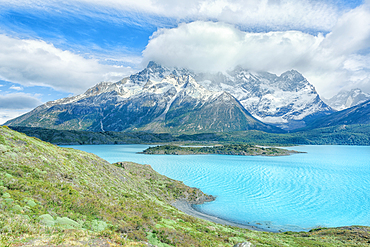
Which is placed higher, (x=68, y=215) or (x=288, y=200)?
(x=288, y=200)

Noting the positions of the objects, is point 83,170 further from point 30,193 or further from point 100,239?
point 100,239

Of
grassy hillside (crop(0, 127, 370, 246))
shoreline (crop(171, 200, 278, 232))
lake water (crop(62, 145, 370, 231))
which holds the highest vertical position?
lake water (crop(62, 145, 370, 231))

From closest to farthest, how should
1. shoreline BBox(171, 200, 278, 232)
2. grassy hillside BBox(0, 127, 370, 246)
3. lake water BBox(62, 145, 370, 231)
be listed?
grassy hillside BBox(0, 127, 370, 246), shoreline BBox(171, 200, 278, 232), lake water BBox(62, 145, 370, 231)

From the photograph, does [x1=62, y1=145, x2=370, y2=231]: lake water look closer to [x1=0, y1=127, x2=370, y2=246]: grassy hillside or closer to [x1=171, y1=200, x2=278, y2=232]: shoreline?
[x1=171, y1=200, x2=278, y2=232]: shoreline

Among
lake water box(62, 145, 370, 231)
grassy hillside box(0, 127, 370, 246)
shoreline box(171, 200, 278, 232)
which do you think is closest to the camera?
grassy hillside box(0, 127, 370, 246)

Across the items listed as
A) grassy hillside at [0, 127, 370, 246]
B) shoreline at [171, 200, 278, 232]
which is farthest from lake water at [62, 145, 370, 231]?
grassy hillside at [0, 127, 370, 246]

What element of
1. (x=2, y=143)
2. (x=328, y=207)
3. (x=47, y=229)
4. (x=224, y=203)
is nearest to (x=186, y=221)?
(x=47, y=229)

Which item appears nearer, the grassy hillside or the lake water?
the grassy hillside

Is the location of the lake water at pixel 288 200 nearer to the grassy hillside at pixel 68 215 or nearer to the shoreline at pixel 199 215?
the shoreline at pixel 199 215

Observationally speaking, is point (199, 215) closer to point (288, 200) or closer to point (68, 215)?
point (288, 200)

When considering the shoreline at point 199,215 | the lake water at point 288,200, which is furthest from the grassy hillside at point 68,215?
the lake water at point 288,200

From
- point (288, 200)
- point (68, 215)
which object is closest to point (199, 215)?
point (288, 200)
